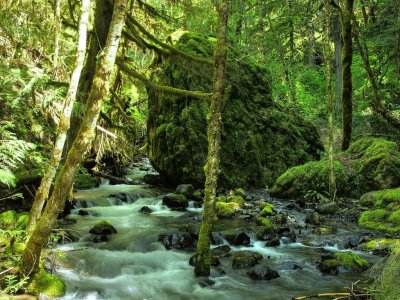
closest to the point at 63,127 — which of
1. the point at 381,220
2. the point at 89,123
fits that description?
the point at 89,123

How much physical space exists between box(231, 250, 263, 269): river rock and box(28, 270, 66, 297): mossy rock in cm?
308

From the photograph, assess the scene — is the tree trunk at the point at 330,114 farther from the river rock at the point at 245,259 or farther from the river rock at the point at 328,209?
the river rock at the point at 245,259

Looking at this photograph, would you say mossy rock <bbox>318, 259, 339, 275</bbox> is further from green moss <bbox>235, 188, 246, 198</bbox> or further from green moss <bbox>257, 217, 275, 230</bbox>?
green moss <bbox>235, 188, 246, 198</bbox>

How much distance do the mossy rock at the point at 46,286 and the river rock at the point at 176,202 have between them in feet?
21.4

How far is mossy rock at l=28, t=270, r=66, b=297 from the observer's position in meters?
5.22

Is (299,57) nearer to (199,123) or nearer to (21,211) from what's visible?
(199,123)

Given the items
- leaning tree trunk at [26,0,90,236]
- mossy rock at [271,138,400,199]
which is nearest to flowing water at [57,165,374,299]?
leaning tree trunk at [26,0,90,236]

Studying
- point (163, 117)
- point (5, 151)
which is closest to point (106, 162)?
point (163, 117)

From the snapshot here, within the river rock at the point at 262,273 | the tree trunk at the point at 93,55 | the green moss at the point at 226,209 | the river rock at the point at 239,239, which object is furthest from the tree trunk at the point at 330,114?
the tree trunk at the point at 93,55

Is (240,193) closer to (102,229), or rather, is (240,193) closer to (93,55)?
(102,229)

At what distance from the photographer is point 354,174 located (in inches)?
484

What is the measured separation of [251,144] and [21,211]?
337 inches

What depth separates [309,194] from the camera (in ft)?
40.4

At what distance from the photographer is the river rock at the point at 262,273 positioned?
6.85 m
